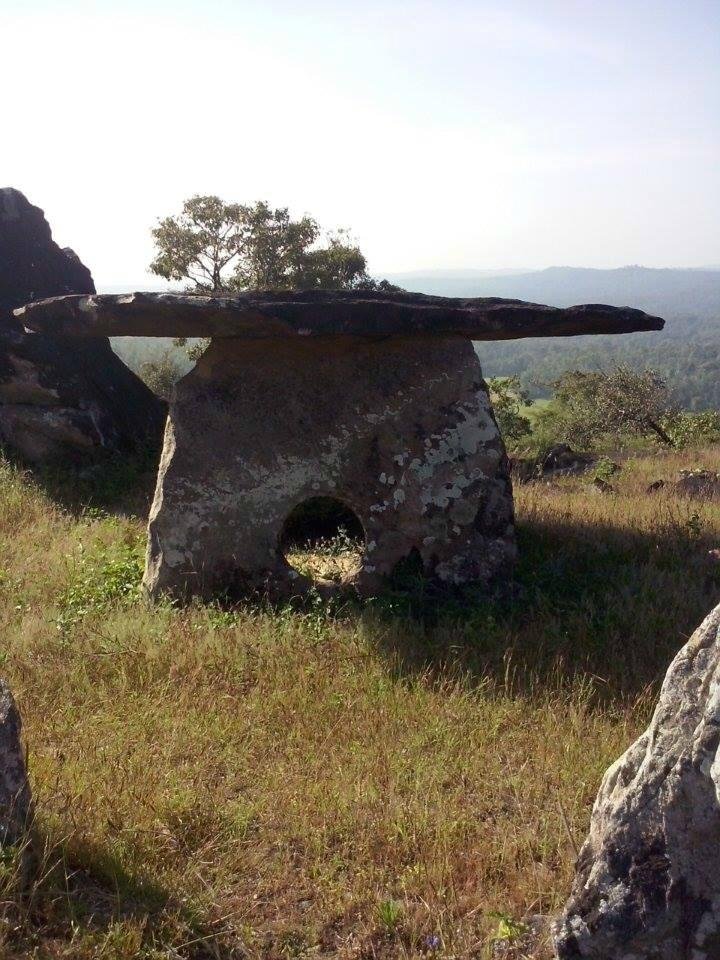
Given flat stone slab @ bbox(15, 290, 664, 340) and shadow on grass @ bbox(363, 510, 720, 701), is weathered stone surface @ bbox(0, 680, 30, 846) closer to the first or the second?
shadow on grass @ bbox(363, 510, 720, 701)

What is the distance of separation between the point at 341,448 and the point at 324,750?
271cm

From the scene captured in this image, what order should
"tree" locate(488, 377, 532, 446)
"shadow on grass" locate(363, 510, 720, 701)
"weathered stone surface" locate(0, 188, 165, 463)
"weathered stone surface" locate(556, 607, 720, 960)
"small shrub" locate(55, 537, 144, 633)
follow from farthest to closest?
"tree" locate(488, 377, 532, 446) → "weathered stone surface" locate(0, 188, 165, 463) → "small shrub" locate(55, 537, 144, 633) → "shadow on grass" locate(363, 510, 720, 701) → "weathered stone surface" locate(556, 607, 720, 960)

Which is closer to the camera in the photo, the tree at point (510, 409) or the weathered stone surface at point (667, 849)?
the weathered stone surface at point (667, 849)

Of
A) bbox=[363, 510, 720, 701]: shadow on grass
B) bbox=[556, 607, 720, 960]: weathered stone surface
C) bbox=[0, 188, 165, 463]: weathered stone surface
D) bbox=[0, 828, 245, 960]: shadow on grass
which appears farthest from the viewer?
bbox=[0, 188, 165, 463]: weathered stone surface

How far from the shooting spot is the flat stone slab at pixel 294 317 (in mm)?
5703

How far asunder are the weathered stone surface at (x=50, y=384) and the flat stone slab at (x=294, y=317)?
13.2 ft

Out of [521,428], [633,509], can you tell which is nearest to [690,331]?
[521,428]

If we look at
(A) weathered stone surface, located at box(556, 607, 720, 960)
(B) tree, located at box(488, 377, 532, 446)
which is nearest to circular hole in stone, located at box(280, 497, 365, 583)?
(A) weathered stone surface, located at box(556, 607, 720, 960)

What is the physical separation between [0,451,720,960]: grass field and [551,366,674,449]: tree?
12121mm

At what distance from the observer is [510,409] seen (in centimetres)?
2205

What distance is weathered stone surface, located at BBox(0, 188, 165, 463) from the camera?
1051 cm

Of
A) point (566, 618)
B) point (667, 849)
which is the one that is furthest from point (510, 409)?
point (667, 849)

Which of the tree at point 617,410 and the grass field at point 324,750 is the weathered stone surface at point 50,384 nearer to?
the grass field at point 324,750

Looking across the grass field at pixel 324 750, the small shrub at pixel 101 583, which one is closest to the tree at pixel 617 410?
the grass field at pixel 324 750
